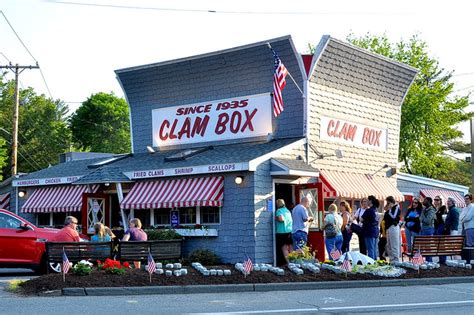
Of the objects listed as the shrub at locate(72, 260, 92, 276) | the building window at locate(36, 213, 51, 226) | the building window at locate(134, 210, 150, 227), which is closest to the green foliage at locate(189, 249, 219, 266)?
the building window at locate(134, 210, 150, 227)

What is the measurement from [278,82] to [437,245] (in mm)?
6182

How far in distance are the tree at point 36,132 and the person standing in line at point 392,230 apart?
4807 cm

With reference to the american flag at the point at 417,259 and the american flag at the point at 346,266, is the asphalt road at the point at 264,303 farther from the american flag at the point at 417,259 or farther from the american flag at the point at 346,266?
the american flag at the point at 417,259

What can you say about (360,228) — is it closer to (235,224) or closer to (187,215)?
(235,224)

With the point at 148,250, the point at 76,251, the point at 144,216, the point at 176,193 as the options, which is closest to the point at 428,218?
the point at 176,193

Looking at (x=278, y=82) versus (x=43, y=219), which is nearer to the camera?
(x=278, y=82)

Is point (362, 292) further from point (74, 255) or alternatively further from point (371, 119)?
point (371, 119)

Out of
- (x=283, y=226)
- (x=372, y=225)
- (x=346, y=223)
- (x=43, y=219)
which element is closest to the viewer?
(x=372, y=225)

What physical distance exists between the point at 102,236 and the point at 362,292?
6356 mm

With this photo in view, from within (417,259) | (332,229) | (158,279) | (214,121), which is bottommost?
(158,279)

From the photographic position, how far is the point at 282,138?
2292cm

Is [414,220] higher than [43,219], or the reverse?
[43,219]

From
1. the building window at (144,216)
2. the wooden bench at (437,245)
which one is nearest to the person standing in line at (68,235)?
the building window at (144,216)

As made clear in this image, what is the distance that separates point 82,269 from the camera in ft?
47.3
